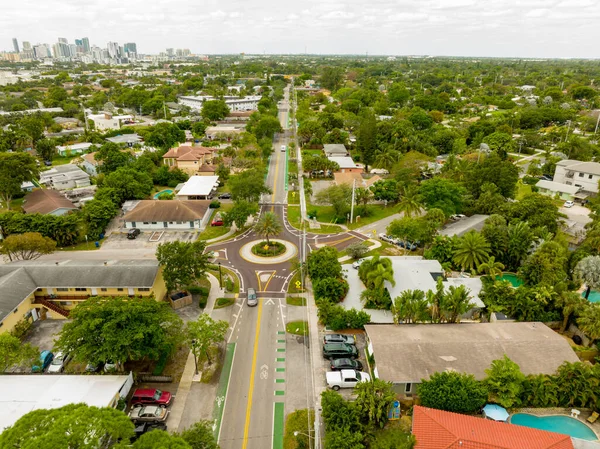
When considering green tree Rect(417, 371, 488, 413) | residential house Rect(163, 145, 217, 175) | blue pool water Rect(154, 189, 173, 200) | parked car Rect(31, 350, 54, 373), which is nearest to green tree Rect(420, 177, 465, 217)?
green tree Rect(417, 371, 488, 413)

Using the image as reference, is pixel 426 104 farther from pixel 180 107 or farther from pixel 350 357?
pixel 350 357

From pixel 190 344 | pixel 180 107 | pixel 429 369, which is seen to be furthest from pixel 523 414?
pixel 180 107

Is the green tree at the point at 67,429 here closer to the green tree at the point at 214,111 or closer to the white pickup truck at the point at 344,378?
the white pickup truck at the point at 344,378

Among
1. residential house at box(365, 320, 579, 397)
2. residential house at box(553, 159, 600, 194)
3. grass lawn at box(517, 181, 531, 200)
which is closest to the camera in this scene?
residential house at box(365, 320, 579, 397)

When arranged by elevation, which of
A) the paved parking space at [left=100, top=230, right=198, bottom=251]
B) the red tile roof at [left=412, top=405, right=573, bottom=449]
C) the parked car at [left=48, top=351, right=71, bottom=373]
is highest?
the red tile roof at [left=412, top=405, right=573, bottom=449]

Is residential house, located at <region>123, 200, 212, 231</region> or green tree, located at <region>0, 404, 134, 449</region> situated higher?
green tree, located at <region>0, 404, 134, 449</region>

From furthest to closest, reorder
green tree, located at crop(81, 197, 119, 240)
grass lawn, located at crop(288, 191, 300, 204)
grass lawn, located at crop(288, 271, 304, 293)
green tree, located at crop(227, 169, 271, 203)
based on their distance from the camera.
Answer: grass lawn, located at crop(288, 191, 300, 204)
green tree, located at crop(227, 169, 271, 203)
green tree, located at crop(81, 197, 119, 240)
grass lawn, located at crop(288, 271, 304, 293)

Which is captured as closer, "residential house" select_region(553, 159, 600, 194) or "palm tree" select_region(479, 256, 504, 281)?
"palm tree" select_region(479, 256, 504, 281)

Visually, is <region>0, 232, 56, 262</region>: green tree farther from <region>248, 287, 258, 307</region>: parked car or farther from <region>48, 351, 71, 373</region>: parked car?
<region>248, 287, 258, 307</region>: parked car
